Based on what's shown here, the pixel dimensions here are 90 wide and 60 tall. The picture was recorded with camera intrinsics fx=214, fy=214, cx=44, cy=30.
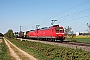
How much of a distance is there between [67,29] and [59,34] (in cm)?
6236

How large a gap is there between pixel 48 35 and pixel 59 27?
5.67 metres

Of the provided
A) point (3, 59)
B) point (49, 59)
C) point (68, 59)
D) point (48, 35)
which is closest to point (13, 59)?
point (3, 59)

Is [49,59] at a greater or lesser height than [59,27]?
lesser

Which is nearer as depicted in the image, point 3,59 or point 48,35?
point 3,59

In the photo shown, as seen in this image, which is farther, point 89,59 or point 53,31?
point 53,31

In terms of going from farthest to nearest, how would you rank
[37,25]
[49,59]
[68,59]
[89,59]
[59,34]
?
[37,25] < [59,34] < [49,59] < [68,59] < [89,59]

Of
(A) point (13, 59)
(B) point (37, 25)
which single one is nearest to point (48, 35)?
(A) point (13, 59)

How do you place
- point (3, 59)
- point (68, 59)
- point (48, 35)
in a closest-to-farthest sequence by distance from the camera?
point (68, 59) < point (3, 59) < point (48, 35)

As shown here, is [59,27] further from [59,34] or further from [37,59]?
[37,59]

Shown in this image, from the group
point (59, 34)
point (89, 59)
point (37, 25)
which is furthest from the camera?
point (37, 25)

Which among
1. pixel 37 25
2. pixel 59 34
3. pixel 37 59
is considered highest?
pixel 37 25

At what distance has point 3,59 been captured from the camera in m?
20.3

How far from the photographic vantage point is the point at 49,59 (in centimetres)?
1878

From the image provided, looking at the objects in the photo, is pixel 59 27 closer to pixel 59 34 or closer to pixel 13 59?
pixel 59 34
